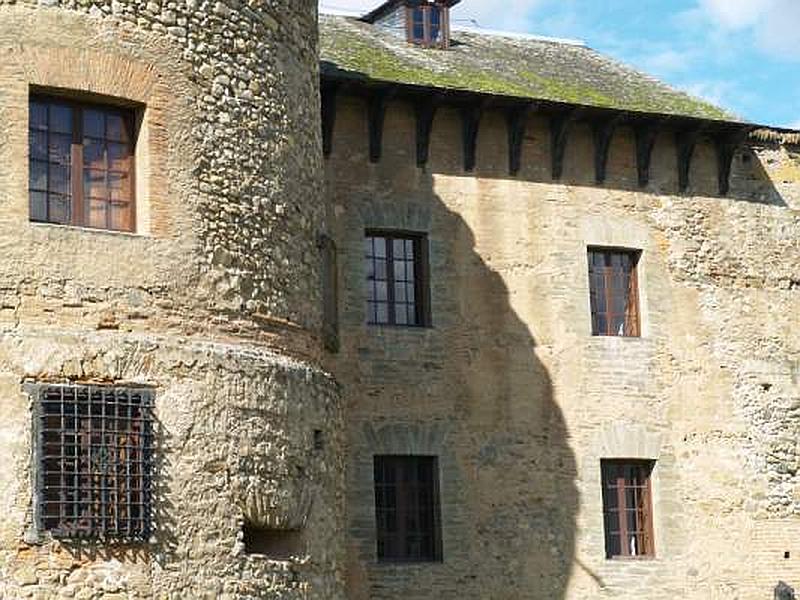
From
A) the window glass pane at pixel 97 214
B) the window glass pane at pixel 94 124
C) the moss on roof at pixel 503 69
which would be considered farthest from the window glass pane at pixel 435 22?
the window glass pane at pixel 97 214

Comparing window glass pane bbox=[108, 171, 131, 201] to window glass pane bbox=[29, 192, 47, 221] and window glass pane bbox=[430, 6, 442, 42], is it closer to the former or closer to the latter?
window glass pane bbox=[29, 192, 47, 221]

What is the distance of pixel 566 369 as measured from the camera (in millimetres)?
19969

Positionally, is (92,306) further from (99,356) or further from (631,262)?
(631,262)

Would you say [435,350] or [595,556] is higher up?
[435,350]

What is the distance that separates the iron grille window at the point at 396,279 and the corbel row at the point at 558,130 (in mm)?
1064

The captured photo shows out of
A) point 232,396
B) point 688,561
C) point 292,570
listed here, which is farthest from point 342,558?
point 688,561

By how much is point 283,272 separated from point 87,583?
3.72 m

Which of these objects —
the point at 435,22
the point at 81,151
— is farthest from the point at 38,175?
the point at 435,22

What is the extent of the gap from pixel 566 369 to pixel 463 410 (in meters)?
1.63

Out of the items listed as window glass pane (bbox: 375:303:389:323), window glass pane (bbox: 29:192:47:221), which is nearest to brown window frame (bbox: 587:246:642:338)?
window glass pane (bbox: 375:303:389:323)

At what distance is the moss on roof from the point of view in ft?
66.0

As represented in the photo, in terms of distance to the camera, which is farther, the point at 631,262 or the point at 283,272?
the point at 631,262

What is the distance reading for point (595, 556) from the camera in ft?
63.9

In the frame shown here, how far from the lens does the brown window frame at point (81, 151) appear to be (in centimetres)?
1350
